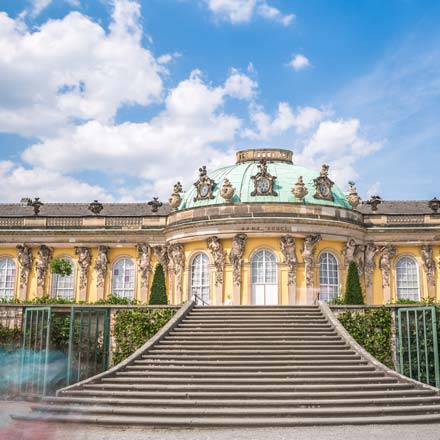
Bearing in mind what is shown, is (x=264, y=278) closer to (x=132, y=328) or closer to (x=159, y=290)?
(x=159, y=290)

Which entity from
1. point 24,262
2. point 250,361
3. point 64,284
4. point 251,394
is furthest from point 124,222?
point 251,394

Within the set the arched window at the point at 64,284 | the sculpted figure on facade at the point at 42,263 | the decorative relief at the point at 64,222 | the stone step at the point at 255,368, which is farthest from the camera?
the decorative relief at the point at 64,222

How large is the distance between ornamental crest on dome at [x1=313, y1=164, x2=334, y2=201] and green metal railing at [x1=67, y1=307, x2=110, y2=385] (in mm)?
15692

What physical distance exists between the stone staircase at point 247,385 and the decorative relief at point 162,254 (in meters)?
14.1

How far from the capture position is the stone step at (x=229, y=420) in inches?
622

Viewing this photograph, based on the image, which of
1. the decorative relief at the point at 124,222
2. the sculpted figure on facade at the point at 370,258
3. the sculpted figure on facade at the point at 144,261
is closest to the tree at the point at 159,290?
the sculpted figure on facade at the point at 144,261

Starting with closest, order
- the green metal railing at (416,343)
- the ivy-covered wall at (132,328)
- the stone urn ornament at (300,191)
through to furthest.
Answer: the green metal railing at (416,343)
the ivy-covered wall at (132,328)
the stone urn ornament at (300,191)

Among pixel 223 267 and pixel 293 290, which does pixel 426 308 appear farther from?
pixel 223 267

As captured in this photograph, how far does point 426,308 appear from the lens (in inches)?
846

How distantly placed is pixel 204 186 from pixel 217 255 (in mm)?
4710

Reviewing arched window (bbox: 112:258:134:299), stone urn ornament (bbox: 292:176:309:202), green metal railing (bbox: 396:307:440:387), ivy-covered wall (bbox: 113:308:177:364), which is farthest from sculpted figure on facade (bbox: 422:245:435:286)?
ivy-covered wall (bbox: 113:308:177:364)

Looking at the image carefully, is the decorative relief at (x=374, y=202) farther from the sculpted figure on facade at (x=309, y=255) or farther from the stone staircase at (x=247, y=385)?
the stone staircase at (x=247, y=385)

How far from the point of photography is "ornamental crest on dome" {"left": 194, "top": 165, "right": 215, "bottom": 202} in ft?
118

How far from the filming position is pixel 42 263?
3922 centimetres
